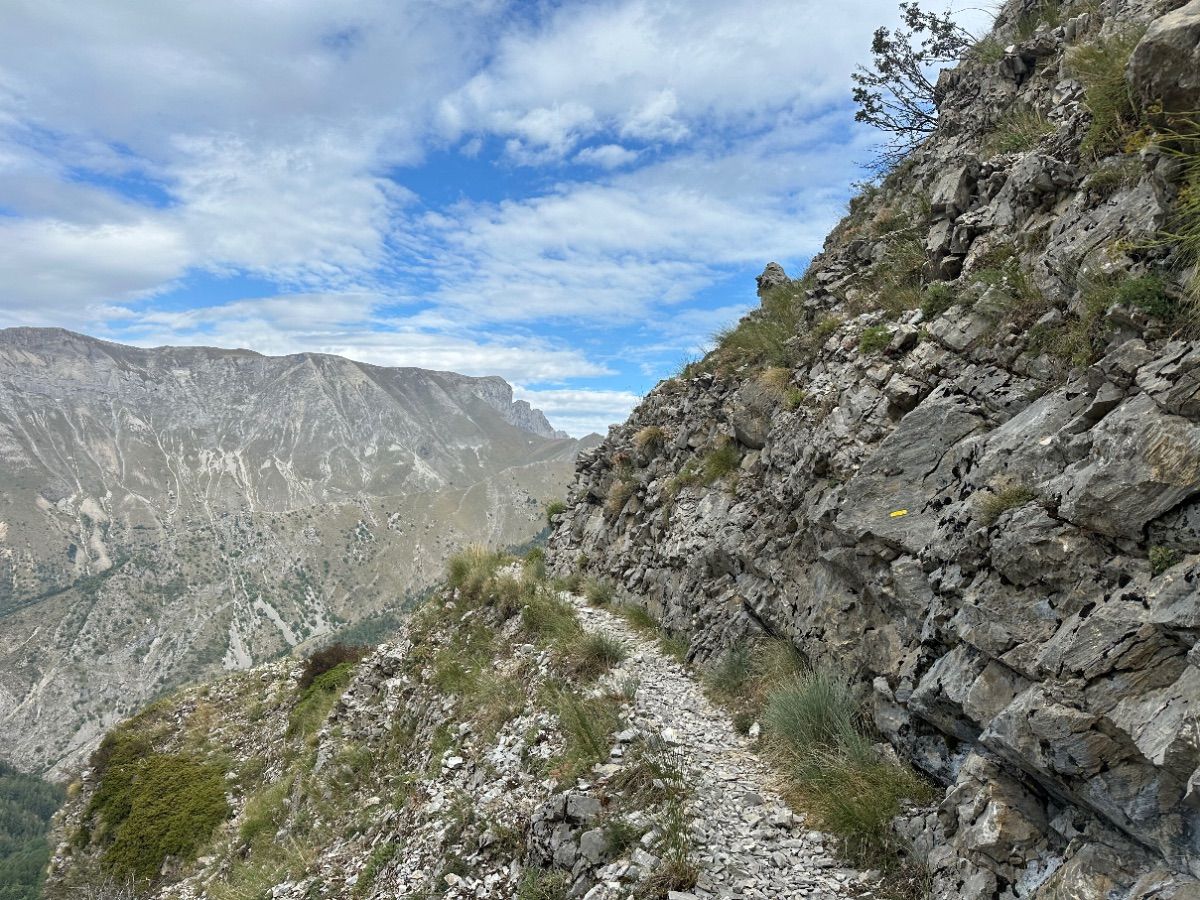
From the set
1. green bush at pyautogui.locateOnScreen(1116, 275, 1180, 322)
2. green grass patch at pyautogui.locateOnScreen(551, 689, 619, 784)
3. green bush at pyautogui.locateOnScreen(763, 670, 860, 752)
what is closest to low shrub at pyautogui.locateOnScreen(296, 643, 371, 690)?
green grass patch at pyautogui.locateOnScreen(551, 689, 619, 784)

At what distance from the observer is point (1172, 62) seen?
627 centimetres

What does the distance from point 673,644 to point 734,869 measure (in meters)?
6.57

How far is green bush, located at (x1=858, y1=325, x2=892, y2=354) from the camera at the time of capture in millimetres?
10727

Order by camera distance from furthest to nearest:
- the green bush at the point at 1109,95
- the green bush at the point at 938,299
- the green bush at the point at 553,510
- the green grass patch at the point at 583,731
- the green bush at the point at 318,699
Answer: the green bush at the point at 553,510, the green bush at the point at 318,699, the green bush at the point at 938,299, the green grass patch at the point at 583,731, the green bush at the point at 1109,95

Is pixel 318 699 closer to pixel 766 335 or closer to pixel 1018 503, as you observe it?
pixel 766 335

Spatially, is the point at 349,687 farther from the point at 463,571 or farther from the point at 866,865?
the point at 866,865

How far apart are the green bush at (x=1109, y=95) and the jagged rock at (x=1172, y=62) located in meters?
0.37

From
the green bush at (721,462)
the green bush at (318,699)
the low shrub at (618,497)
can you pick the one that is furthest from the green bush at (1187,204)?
the green bush at (318,699)

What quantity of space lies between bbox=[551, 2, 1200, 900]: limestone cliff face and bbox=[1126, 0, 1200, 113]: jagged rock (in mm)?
27

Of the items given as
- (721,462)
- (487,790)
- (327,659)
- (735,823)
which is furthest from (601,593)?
(327,659)

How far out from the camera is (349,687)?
19453 mm

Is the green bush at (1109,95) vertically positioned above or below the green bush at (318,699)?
above

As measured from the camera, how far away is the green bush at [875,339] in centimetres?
1073

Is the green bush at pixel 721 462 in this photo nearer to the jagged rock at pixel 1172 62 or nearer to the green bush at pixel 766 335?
the green bush at pixel 766 335
